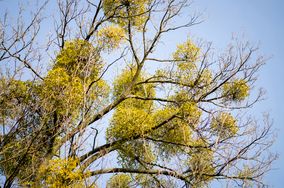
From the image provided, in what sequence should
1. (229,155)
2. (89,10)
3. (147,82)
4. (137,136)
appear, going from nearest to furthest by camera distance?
(229,155), (137,136), (89,10), (147,82)

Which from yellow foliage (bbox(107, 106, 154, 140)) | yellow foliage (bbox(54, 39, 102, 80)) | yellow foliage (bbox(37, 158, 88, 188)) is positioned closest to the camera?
yellow foliage (bbox(37, 158, 88, 188))

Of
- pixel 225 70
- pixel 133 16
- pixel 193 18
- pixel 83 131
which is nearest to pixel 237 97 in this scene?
pixel 225 70

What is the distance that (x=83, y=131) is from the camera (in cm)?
464

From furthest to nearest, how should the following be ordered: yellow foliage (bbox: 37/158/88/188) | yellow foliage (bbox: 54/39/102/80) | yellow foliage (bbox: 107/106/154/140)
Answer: yellow foliage (bbox: 54/39/102/80) < yellow foliage (bbox: 107/106/154/140) < yellow foliage (bbox: 37/158/88/188)

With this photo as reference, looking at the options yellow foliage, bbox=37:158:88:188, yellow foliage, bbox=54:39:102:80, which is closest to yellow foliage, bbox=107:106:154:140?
yellow foliage, bbox=54:39:102:80

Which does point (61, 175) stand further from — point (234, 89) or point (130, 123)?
point (234, 89)

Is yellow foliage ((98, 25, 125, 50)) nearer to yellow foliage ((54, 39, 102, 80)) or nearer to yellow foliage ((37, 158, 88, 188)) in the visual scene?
yellow foliage ((54, 39, 102, 80))

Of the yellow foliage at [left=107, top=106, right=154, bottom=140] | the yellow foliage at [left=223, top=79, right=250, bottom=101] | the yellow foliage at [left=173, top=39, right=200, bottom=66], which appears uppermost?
the yellow foliage at [left=173, top=39, right=200, bottom=66]

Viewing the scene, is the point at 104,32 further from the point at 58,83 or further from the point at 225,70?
the point at 225,70

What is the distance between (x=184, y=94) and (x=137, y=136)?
6.75 feet

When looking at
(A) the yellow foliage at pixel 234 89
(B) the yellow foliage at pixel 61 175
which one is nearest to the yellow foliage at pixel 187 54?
(A) the yellow foliage at pixel 234 89

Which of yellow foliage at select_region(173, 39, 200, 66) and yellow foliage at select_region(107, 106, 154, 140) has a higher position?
yellow foliage at select_region(173, 39, 200, 66)

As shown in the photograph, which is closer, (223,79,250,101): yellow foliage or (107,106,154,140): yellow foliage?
(107,106,154,140): yellow foliage

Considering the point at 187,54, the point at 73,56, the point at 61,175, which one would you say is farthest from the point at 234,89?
the point at 61,175
